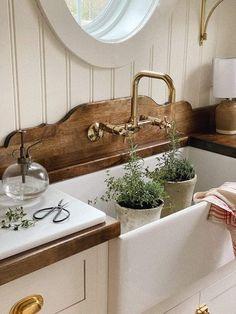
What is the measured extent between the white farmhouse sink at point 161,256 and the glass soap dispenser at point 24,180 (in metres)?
0.19

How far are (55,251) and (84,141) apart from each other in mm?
584

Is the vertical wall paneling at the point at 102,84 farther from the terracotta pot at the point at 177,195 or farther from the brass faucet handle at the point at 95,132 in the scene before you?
the terracotta pot at the point at 177,195

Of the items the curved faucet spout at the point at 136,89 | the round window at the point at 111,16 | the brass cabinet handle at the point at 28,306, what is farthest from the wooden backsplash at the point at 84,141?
the brass cabinet handle at the point at 28,306

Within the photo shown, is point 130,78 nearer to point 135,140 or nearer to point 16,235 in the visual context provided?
point 135,140

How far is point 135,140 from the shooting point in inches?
65.5

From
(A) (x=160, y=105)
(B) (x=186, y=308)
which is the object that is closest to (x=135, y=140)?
(A) (x=160, y=105)

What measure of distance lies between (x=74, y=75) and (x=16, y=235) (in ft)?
2.06

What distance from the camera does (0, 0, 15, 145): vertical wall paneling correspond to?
127 cm

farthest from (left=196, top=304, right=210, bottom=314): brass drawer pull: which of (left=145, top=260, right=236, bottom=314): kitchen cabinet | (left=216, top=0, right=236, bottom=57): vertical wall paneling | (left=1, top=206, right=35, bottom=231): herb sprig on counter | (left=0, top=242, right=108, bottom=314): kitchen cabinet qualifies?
(left=216, top=0, right=236, bottom=57): vertical wall paneling

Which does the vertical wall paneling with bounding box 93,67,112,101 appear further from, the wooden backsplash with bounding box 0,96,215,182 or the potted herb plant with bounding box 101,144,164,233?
the potted herb plant with bounding box 101,144,164,233

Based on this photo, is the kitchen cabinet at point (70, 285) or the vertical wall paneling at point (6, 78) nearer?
the kitchen cabinet at point (70, 285)

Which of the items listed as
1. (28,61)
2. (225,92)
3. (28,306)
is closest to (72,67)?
(28,61)

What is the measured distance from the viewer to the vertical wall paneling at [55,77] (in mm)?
1381

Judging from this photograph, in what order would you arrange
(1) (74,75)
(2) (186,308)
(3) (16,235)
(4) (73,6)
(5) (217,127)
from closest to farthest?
(3) (16,235), (2) (186,308), (1) (74,75), (4) (73,6), (5) (217,127)
